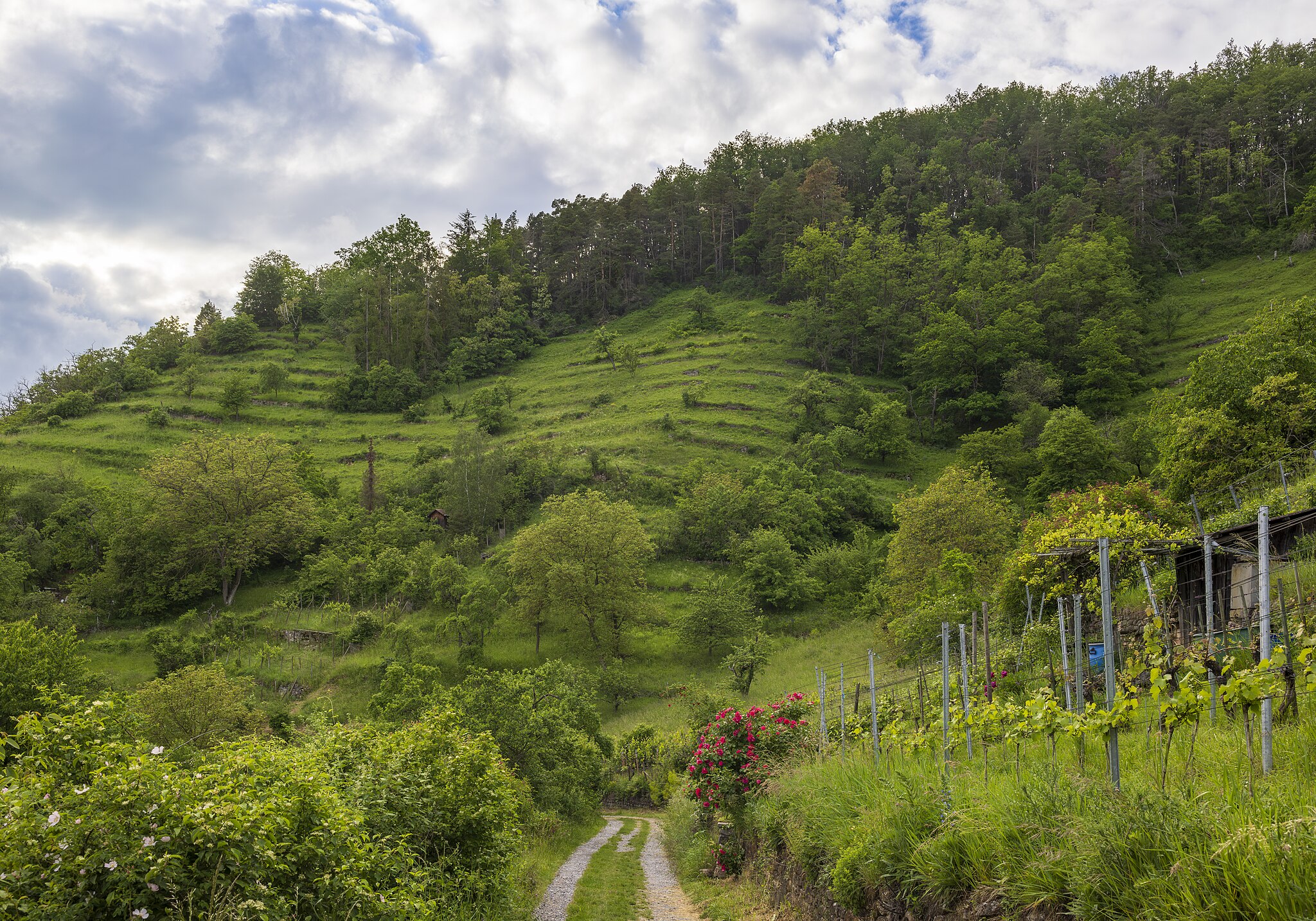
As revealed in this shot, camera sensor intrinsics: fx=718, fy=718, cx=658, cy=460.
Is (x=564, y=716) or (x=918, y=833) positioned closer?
(x=918, y=833)

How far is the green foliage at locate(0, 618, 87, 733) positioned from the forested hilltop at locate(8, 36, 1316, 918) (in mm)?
192

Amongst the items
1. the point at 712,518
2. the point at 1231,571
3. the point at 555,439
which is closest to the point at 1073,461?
the point at 712,518

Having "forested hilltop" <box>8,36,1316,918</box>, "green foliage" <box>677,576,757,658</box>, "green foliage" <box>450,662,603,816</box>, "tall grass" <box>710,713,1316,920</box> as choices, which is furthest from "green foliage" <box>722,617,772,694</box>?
"tall grass" <box>710,713,1316,920</box>

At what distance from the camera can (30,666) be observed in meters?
30.3

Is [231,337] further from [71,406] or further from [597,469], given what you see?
[597,469]

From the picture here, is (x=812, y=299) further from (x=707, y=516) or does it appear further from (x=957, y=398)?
(x=707, y=516)

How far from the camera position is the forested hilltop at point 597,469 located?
10375 millimetres

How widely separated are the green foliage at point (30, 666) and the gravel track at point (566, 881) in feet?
68.2

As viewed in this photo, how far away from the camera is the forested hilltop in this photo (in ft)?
34.0

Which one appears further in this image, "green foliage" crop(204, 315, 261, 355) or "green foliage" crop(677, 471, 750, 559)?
"green foliage" crop(204, 315, 261, 355)

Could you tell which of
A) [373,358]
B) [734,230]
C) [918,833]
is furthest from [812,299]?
[918,833]

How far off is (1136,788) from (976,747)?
23.3ft

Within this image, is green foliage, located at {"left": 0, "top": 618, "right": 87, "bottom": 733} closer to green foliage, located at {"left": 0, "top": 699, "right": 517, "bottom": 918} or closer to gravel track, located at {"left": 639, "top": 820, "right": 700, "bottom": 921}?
gravel track, located at {"left": 639, "top": 820, "right": 700, "bottom": 921}

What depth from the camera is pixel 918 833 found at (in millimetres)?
7344
